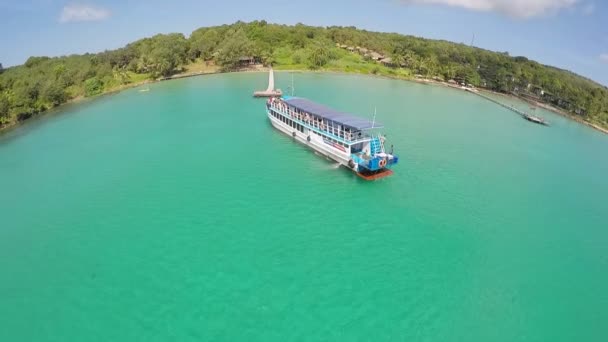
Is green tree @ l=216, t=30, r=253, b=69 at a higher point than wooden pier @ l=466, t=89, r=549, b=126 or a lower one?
higher

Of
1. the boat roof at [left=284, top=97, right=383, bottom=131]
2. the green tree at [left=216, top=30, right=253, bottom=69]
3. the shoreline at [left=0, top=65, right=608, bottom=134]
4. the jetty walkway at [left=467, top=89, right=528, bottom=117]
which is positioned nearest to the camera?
the boat roof at [left=284, top=97, right=383, bottom=131]

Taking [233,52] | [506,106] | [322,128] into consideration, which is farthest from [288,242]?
[233,52]

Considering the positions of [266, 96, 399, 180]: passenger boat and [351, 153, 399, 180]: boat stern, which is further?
[266, 96, 399, 180]: passenger boat

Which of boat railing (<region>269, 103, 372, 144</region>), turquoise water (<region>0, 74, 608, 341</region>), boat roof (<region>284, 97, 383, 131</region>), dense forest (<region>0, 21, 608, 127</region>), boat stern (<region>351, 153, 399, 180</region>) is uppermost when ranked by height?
dense forest (<region>0, 21, 608, 127</region>)

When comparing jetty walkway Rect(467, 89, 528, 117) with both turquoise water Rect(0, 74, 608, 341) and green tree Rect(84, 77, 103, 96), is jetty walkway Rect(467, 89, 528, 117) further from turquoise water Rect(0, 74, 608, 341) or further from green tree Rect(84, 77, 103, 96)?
green tree Rect(84, 77, 103, 96)

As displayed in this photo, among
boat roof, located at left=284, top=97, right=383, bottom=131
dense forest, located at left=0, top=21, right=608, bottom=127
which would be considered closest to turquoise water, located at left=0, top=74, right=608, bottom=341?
boat roof, located at left=284, top=97, right=383, bottom=131

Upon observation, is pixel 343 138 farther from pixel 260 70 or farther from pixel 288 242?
pixel 260 70

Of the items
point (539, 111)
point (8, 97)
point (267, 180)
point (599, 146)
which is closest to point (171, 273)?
point (267, 180)

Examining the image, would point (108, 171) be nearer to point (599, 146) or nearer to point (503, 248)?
point (503, 248)
